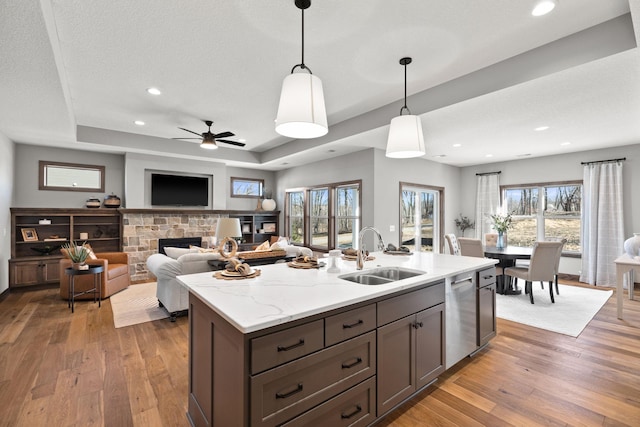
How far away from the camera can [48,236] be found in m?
5.68

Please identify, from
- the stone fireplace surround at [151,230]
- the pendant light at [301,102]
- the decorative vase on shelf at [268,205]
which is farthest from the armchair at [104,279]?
the pendant light at [301,102]

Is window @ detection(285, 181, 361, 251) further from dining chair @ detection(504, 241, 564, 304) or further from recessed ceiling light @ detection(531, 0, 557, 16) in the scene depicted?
recessed ceiling light @ detection(531, 0, 557, 16)

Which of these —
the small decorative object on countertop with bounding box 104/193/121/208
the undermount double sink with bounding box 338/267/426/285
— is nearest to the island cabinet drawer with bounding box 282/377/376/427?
the undermount double sink with bounding box 338/267/426/285

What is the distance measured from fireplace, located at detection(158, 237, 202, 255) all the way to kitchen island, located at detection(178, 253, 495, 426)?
4.83m

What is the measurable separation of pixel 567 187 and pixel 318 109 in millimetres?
6719

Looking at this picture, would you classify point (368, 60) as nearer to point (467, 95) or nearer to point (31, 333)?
point (467, 95)

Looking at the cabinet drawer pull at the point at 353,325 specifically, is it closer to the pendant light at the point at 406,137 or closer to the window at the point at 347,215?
the pendant light at the point at 406,137

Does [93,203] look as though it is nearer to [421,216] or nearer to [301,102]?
[301,102]

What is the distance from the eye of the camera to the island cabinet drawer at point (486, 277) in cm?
273

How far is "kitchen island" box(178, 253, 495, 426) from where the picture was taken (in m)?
1.33

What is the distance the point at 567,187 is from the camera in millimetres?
6148

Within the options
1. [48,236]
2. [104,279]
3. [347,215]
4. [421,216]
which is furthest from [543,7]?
[48,236]

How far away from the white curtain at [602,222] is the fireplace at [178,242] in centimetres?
795

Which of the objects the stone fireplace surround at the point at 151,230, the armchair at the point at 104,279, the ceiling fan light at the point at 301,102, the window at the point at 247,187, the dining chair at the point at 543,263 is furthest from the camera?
the window at the point at 247,187
